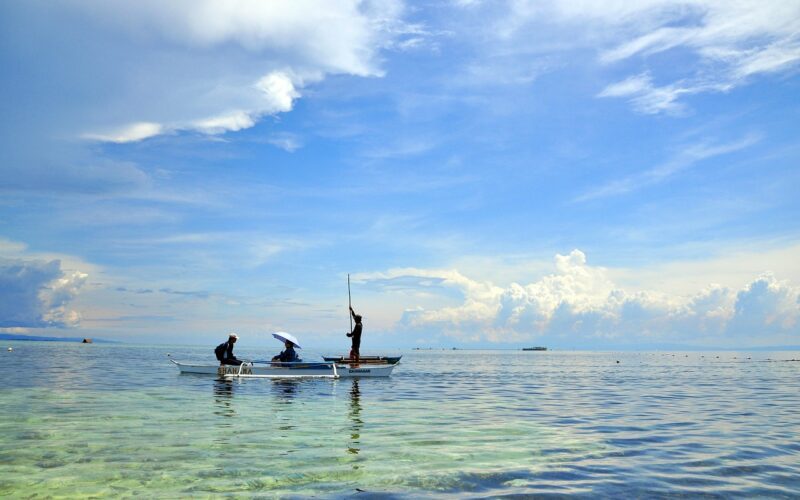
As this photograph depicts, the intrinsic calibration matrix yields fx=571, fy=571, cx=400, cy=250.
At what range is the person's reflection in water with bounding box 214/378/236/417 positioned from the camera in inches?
877

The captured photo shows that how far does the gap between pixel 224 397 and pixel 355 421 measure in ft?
33.5

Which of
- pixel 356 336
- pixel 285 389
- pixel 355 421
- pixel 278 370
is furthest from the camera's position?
pixel 356 336

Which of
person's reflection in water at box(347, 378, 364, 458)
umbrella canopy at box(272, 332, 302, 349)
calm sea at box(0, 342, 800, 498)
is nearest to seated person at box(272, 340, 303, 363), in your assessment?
umbrella canopy at box(272, 332, 302, 349)

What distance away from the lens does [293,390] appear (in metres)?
32.4

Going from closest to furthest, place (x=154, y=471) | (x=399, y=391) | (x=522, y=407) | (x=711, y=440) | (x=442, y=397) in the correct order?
1. (x=154, y=471)
2. (x=711, y=440)
3. (x=522, y=407)
4. (x=442, y=397)
5. (x=399, y=391)

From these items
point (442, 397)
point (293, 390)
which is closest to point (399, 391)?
point (442, 397)

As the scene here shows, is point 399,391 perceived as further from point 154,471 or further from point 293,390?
point 154,471

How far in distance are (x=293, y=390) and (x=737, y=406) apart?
75.4 ft

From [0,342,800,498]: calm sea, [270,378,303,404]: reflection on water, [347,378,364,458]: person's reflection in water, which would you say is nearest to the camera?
[0,342,800,498]: calm sea

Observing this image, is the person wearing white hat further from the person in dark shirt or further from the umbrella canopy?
the person in dark shirt

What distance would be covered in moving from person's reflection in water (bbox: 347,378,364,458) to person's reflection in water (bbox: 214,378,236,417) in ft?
15.3

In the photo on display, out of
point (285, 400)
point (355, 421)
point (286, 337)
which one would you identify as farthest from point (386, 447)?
point (286, 337)

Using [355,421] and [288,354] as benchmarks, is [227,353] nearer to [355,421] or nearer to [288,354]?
[288,354]

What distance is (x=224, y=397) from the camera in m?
27.8
